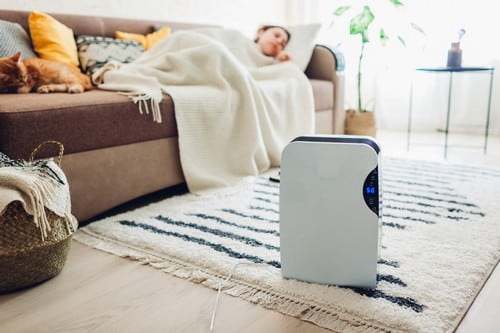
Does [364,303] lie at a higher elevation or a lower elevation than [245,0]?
lower

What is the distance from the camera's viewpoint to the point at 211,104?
187cm

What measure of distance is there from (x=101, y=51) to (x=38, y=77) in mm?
470

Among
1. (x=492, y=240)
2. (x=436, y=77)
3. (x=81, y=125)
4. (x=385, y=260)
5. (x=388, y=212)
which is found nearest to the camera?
(x=385, y=260)

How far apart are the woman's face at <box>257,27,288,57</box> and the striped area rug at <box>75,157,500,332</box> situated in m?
1.06

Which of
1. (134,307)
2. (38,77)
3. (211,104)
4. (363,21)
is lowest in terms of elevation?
(134,307)

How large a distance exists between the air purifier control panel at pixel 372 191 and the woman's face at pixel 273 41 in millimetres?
1869

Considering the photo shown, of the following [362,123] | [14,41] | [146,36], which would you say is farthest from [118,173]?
[362,123]

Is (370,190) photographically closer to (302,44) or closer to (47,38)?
(47,38)

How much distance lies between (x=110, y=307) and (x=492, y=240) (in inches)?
41.5

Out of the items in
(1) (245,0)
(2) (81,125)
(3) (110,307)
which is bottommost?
(3) (110,307)

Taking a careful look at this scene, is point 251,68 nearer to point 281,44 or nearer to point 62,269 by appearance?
point 281,44

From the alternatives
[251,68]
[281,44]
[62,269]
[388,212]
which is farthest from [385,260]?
[281,44]

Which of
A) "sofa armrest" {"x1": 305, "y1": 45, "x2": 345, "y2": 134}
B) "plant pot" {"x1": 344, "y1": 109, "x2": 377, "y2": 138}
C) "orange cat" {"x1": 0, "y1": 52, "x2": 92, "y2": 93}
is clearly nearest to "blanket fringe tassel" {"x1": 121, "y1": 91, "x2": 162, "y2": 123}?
"orange cat" {"x1": 0, "y1": 52, "x2": 92, "y2": 93}

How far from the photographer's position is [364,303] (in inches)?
38.9
